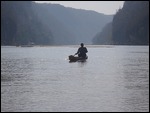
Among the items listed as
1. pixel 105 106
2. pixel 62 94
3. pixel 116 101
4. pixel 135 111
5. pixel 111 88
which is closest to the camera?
pixel 135 111

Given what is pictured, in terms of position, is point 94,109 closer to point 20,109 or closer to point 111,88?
point 20,109

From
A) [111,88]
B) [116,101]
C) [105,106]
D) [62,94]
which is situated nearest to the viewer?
[105,106]

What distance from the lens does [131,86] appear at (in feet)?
86.1

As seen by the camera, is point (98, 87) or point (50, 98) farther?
point (98, 87)

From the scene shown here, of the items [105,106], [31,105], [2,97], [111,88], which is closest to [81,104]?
[105,106]

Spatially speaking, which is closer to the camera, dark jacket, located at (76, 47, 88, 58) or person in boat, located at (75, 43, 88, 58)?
person in boat, located at (75, 43, 88, 58)

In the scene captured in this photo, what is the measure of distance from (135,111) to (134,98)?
3.52 metres

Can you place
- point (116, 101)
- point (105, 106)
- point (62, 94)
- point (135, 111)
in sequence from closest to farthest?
point (135, 111) < point (105, 106) < point (116, 101) < point (62, 94)

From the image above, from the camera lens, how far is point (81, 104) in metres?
19.2

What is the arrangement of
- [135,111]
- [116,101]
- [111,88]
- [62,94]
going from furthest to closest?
1. [111,88]
2. [62,94]
3. [116,101]
4. [135,111]

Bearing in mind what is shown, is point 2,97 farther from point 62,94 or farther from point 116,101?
point 116,101

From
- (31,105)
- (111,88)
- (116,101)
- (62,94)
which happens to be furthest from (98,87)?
(31,105)

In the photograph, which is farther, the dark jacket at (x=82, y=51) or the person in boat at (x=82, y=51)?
the dark jacket at (x=82, y=51)

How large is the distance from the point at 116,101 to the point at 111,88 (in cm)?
509
